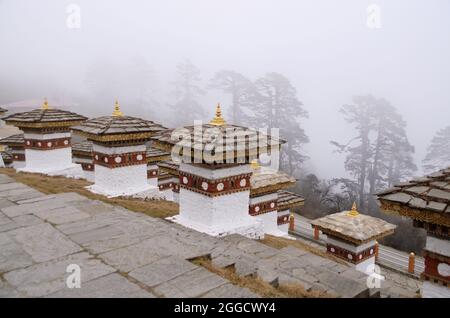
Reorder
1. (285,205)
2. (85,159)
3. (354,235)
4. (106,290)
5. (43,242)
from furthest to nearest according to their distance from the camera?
(85,159)
(285,205)
(354,235)
(43,242)
(106,290)

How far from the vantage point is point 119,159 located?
9078 mm

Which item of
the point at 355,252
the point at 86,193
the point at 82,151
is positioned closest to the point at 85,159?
the point at 82,151

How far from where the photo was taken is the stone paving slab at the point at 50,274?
378 centimetres

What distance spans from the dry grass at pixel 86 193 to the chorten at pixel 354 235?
3744mm

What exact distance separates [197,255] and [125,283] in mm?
1031

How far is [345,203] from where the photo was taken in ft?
81.4

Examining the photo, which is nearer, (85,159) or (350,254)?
(350,254)

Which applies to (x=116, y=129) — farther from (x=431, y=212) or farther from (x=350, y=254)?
(x=431, y=212)

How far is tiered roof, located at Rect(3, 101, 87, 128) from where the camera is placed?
1040 centimetres

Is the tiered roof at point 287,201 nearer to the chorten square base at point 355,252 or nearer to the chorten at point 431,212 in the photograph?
the chorten square base at point 355,252

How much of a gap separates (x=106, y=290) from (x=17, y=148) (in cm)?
1342

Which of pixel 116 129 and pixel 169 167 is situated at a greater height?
pixel 116 129

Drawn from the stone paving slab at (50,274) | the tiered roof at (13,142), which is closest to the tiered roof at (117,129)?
the stone paving slab at (50,274)
